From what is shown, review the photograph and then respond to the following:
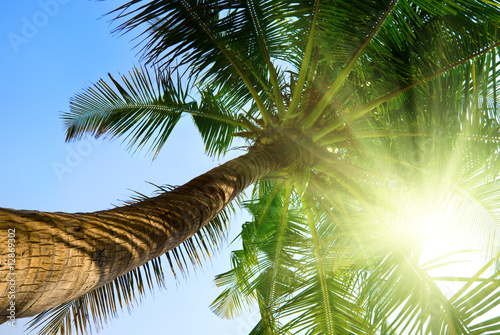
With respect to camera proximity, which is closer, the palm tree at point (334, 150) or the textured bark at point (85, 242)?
the textured bark at point (85, 242)

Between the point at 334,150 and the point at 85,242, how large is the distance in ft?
11.4

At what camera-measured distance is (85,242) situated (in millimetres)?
1459

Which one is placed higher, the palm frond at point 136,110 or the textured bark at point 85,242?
the palm frond at point 136,110

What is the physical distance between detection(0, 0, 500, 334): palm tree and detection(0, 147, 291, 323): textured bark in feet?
0.03

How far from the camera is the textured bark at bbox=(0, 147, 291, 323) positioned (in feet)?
4.02

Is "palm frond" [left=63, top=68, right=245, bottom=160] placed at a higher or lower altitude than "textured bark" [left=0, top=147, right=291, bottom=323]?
higher

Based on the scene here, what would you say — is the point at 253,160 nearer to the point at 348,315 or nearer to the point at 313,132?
the point at 313,132

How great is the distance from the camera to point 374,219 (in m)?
3.31

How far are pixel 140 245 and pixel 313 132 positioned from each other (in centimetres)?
244

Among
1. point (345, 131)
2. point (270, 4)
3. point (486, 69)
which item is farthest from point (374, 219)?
point (270, 4)

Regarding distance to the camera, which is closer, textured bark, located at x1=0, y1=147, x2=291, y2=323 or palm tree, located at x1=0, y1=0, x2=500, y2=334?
textured bark, located at x1=0, y1=147, x2=291, y2=323

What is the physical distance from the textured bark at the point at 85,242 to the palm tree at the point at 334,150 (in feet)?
0.03

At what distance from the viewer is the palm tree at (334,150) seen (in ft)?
6.63

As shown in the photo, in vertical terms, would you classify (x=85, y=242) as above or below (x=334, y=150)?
below
